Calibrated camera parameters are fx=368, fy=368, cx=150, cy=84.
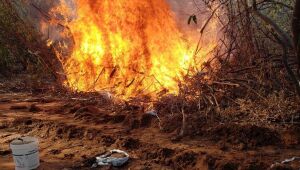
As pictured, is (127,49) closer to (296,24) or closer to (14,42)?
(296,24)

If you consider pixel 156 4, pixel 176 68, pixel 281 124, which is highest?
pixel 156 4

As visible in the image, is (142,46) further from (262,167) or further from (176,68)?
(262,167)

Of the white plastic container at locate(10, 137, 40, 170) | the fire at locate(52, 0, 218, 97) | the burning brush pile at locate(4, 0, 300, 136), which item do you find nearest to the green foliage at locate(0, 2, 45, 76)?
the burning brush pile at locate(4, 0, 300, 136)

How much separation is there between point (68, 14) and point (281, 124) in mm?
6761

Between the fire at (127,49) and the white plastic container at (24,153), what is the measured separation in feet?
11.6

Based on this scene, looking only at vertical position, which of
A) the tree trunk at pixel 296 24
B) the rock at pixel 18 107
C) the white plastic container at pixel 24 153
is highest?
the tree trunk at pixel 296 24

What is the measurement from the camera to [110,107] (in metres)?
7.52

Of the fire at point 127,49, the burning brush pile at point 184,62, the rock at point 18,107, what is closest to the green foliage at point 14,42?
the burning brush pile at point 184,62

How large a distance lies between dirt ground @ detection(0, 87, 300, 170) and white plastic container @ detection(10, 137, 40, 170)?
0.83 ft

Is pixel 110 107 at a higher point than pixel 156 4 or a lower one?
lower

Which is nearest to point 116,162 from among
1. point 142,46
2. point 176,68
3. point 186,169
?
point 186,169

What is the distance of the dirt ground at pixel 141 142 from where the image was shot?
175 inches

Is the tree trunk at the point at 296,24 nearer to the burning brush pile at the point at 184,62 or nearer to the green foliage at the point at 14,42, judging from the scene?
the burning brush pile at the point at 184,62

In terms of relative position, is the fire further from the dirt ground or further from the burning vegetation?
the dirt ground
